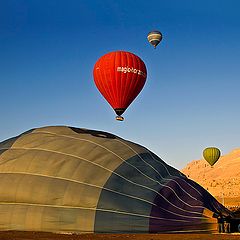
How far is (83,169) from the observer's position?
1390 cm

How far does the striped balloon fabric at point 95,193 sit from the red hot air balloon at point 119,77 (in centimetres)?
1217

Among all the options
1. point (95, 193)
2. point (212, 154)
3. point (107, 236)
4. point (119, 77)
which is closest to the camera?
point (107, 236)

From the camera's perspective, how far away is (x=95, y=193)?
43.4 ft

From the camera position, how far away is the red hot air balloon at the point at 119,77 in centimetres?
2683

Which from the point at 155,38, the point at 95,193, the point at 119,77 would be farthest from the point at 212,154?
the point at 95,193

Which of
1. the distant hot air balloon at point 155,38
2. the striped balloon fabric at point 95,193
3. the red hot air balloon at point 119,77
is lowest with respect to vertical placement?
the striped balloon fabric at point 95,193

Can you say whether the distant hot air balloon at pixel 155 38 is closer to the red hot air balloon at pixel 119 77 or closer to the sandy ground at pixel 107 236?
the red hot air balloon at pixel 119 77

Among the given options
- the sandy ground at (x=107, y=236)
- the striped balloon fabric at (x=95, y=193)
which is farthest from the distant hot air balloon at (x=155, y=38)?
the sandy ground at (x=107, y=236)

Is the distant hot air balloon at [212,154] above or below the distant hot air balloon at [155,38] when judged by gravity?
below

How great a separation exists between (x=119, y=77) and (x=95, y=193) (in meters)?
14.4

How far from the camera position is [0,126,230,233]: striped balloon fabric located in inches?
509

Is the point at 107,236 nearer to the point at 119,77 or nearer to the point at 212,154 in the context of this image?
the point at 119,77

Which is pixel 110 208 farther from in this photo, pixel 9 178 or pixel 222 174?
pixel 222 174

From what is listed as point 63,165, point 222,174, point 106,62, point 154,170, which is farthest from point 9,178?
point 222,174
